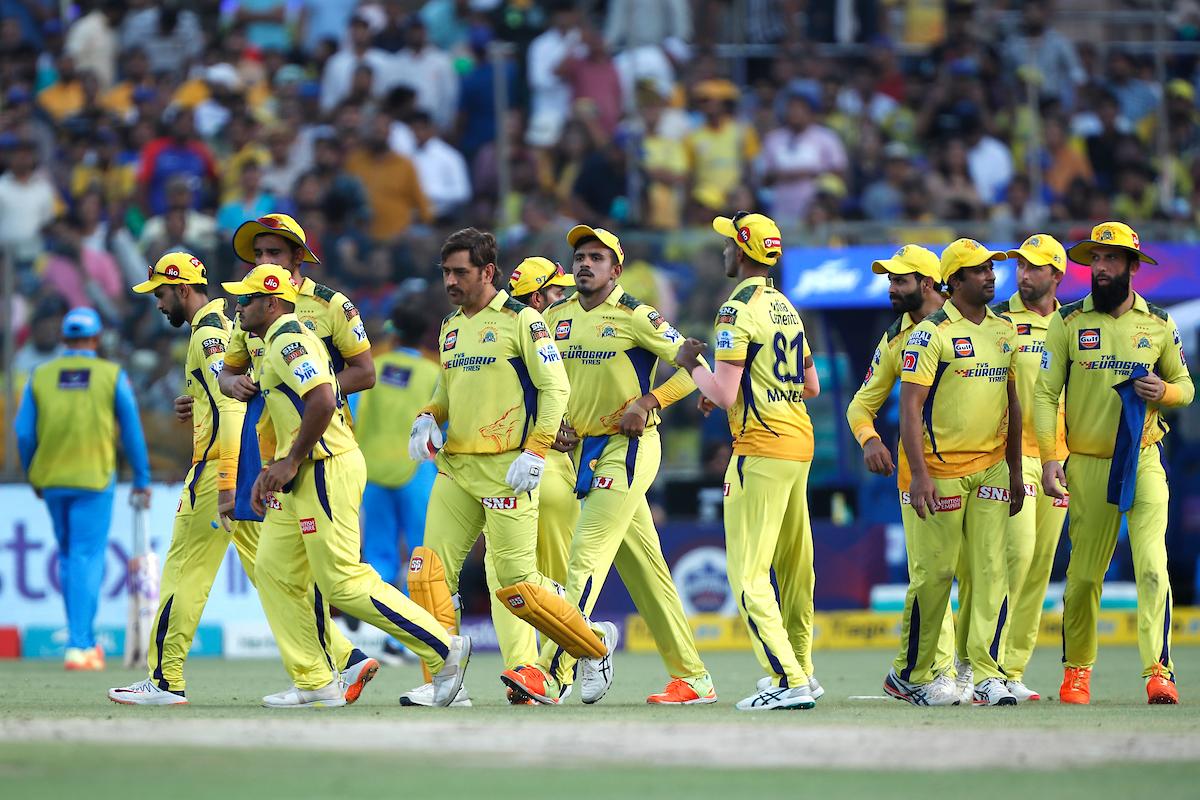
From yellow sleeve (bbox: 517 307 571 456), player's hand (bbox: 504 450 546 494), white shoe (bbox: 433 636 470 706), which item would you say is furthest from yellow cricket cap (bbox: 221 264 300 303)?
white shoe (bbox: 433 636 470 706)

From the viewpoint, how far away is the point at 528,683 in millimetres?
10695

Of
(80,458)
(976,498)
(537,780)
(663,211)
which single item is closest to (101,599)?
(80,458)

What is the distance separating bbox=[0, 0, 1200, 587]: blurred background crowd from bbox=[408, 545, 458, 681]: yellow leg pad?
259 inches

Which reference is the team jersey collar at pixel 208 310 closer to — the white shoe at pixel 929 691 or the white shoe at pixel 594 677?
the white shoe at pixel 594 677

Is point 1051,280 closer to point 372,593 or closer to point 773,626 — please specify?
point 773,626

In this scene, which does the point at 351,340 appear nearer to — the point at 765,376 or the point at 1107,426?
the point at 765,376

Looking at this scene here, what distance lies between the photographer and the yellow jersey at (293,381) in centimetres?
1004

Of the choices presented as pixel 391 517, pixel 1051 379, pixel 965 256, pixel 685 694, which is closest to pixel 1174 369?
pixel 1051 379

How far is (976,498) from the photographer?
432 inches

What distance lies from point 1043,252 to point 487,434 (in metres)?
3.81

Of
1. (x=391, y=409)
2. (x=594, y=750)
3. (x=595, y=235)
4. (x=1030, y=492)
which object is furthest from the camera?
(x=391, y=409)

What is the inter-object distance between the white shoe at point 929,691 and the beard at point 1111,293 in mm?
2364

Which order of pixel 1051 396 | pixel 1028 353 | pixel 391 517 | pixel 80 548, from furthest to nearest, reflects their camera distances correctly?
pixel 391 517, pixel 80 548, pixel 1028 353, pixel 1051 396

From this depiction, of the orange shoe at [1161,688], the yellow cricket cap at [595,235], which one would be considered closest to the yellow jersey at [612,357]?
the yellow cricket cap at [595,235]
